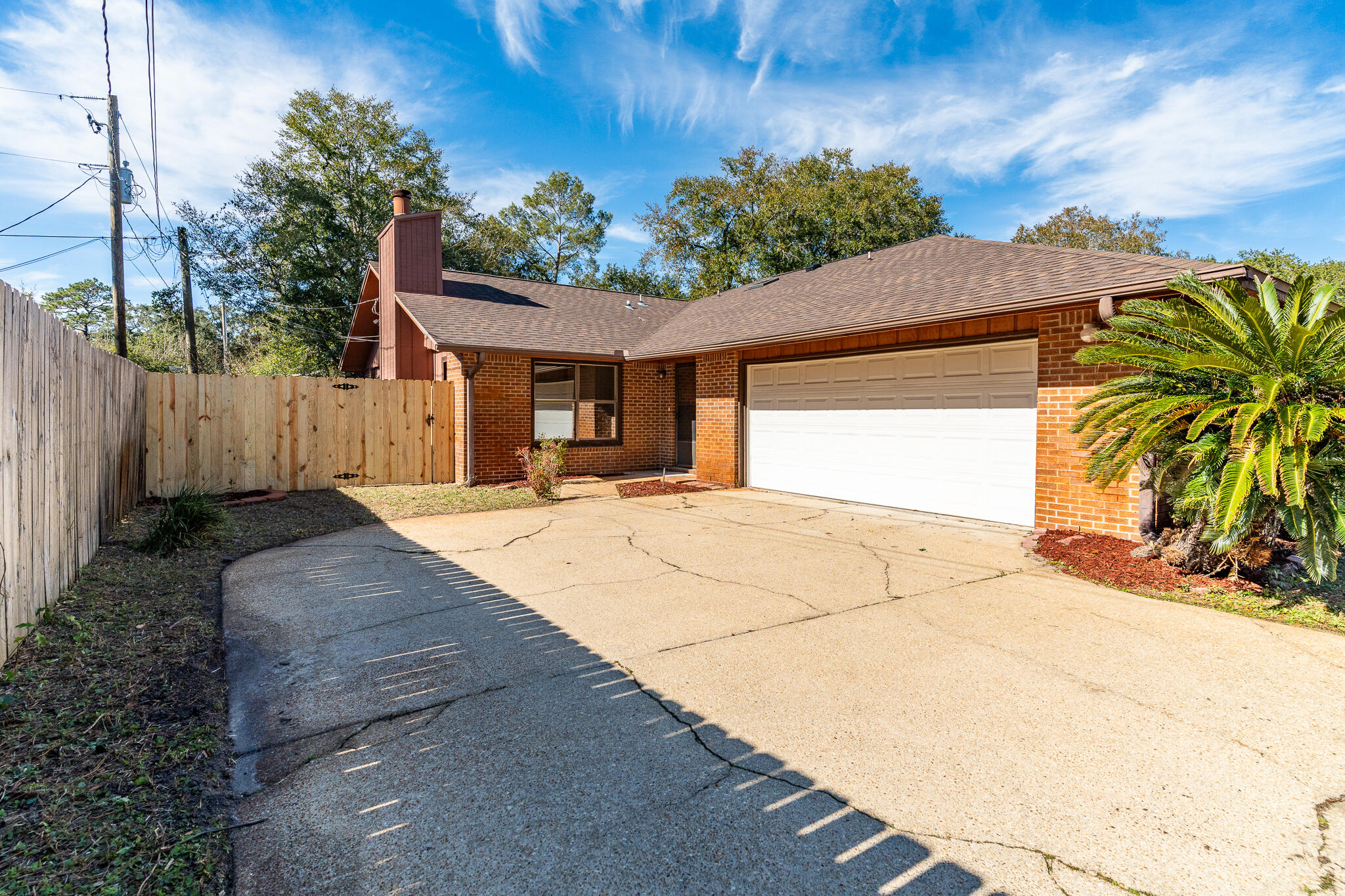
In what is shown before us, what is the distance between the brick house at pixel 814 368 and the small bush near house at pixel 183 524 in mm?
4996

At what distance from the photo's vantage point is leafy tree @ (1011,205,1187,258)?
1187 inches

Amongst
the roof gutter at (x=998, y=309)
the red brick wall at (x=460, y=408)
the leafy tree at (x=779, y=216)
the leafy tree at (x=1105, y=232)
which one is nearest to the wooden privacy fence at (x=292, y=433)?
the red brick wall at (x=460, y=408)

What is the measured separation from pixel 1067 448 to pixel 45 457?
8905 mm

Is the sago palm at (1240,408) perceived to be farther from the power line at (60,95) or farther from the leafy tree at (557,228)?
the leafy tree at (557,228)

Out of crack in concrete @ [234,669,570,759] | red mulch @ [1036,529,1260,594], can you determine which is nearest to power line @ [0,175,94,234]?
crack in concrete @ [234,669,570,759]

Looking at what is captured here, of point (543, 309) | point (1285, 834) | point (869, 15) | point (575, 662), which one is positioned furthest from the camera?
point (869, 15)

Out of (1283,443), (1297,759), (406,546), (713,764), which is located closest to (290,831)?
(713,764)

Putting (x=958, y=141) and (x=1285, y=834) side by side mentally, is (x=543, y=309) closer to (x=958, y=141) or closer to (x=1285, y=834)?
(x=1285, y=834)

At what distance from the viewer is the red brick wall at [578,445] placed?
39.5 feet

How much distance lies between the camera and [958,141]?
24438 mm

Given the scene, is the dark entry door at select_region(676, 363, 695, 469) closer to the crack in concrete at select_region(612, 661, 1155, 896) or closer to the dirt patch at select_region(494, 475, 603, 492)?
the dirt patch at select_region(494, 475, 603, 492)

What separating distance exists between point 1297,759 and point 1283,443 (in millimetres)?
2552

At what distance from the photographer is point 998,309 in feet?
23.4

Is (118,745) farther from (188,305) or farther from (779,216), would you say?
(779,216)
